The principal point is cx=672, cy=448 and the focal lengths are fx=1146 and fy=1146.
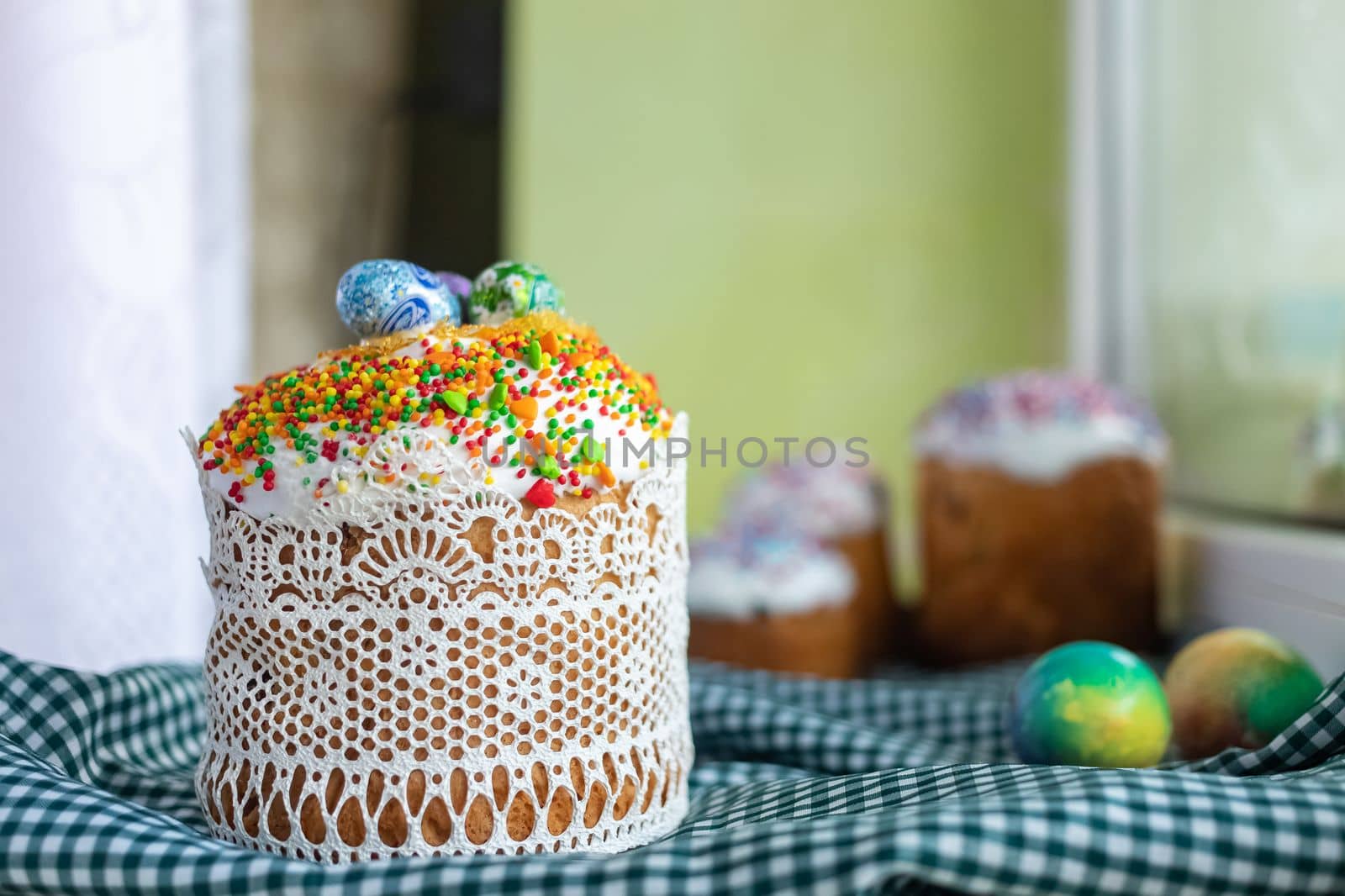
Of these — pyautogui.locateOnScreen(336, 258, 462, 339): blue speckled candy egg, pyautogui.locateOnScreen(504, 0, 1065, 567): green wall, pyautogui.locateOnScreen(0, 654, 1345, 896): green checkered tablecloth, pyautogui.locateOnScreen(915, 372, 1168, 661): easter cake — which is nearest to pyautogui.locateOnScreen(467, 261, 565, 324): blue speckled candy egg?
pyautogui.locateOnScreen(336, 258, 462, 339): blue speckled candy egg

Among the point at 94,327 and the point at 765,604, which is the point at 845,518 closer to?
the point at 765,604

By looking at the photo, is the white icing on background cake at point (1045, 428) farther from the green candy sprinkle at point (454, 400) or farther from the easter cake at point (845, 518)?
the green candy sprinkle at point (454, 400)

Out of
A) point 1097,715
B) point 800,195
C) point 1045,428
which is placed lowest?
point 1097,715

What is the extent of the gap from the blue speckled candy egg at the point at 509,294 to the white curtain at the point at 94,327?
21.4 inches

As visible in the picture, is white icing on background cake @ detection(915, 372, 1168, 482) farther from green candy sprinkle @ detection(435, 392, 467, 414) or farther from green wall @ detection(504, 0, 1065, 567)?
green candy sprinkle @ detection(435, 392, 467, 414)

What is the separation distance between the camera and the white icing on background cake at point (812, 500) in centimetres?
144

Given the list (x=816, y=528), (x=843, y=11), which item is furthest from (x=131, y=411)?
(x=843, y=11)

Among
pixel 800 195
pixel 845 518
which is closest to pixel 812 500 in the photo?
pixel 845 518

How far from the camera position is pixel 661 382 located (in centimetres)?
190

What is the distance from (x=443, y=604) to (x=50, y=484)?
639 mm

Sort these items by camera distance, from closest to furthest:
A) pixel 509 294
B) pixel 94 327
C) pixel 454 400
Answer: pixel 454 400 < pixel 509 294 < pixel 94 327

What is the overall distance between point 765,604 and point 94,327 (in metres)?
0.71

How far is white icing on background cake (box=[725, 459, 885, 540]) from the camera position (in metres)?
1.44

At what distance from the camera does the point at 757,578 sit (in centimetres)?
124
